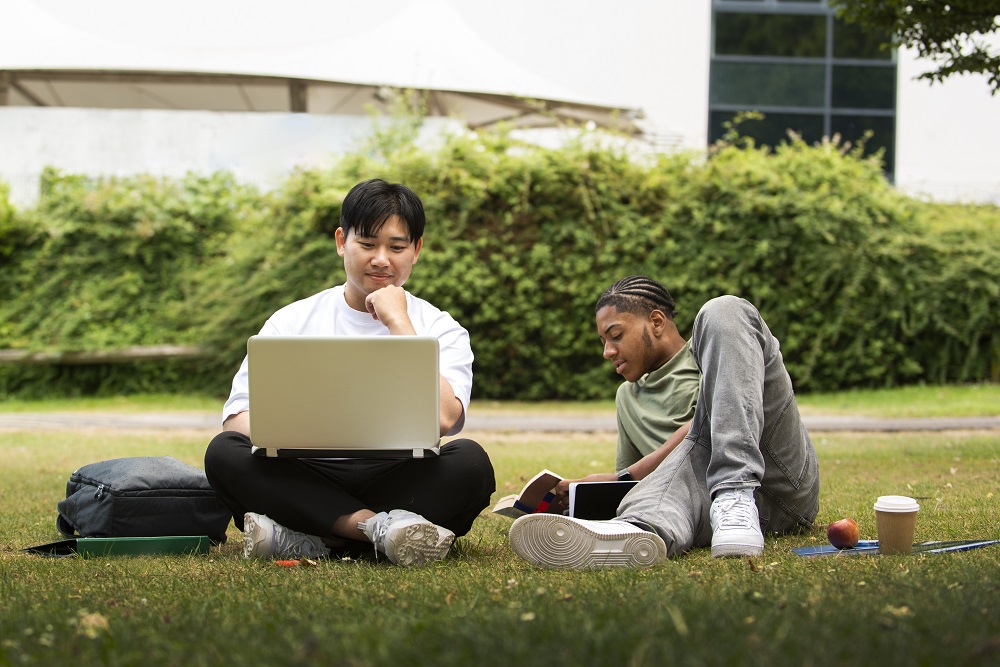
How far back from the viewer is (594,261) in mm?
12727

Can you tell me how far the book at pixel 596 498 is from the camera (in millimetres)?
3660

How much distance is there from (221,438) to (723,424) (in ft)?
5.39

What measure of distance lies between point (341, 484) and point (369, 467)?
0.11 meters

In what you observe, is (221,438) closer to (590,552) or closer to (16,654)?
(590,552)

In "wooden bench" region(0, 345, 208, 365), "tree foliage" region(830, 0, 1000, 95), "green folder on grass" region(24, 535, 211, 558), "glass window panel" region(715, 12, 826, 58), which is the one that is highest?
"glass window panel" region(715, 12, 826, 58)

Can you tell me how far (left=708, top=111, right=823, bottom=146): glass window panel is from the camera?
1944 cm

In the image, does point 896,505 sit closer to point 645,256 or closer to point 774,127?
point 645,256

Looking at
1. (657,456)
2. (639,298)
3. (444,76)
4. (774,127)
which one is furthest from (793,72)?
(657,456)

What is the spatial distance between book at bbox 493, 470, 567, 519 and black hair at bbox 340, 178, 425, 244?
3.21ft

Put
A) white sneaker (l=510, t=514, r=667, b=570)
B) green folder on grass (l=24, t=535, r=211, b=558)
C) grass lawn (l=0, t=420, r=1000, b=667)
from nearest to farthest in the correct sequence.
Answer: grass lawn (l=0, t=420, r=1000, b=667), white sneaker (l=510, t=514, r=667, b=570), green folder on grass (l=24, t=535, r=211, b=558)

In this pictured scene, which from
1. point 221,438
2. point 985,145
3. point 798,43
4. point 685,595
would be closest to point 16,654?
point 685,595

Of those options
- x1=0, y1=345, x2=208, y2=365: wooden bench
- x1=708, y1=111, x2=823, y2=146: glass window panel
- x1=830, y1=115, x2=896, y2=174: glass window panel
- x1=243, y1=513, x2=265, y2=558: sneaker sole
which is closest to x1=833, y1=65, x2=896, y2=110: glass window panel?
x1=830, y1=115, x2=896, y2=174: glass window panel

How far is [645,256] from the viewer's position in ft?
41.8

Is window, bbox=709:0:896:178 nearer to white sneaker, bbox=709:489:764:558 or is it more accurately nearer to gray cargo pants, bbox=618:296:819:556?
gray cargo pants, bbox=618:296:819:556
